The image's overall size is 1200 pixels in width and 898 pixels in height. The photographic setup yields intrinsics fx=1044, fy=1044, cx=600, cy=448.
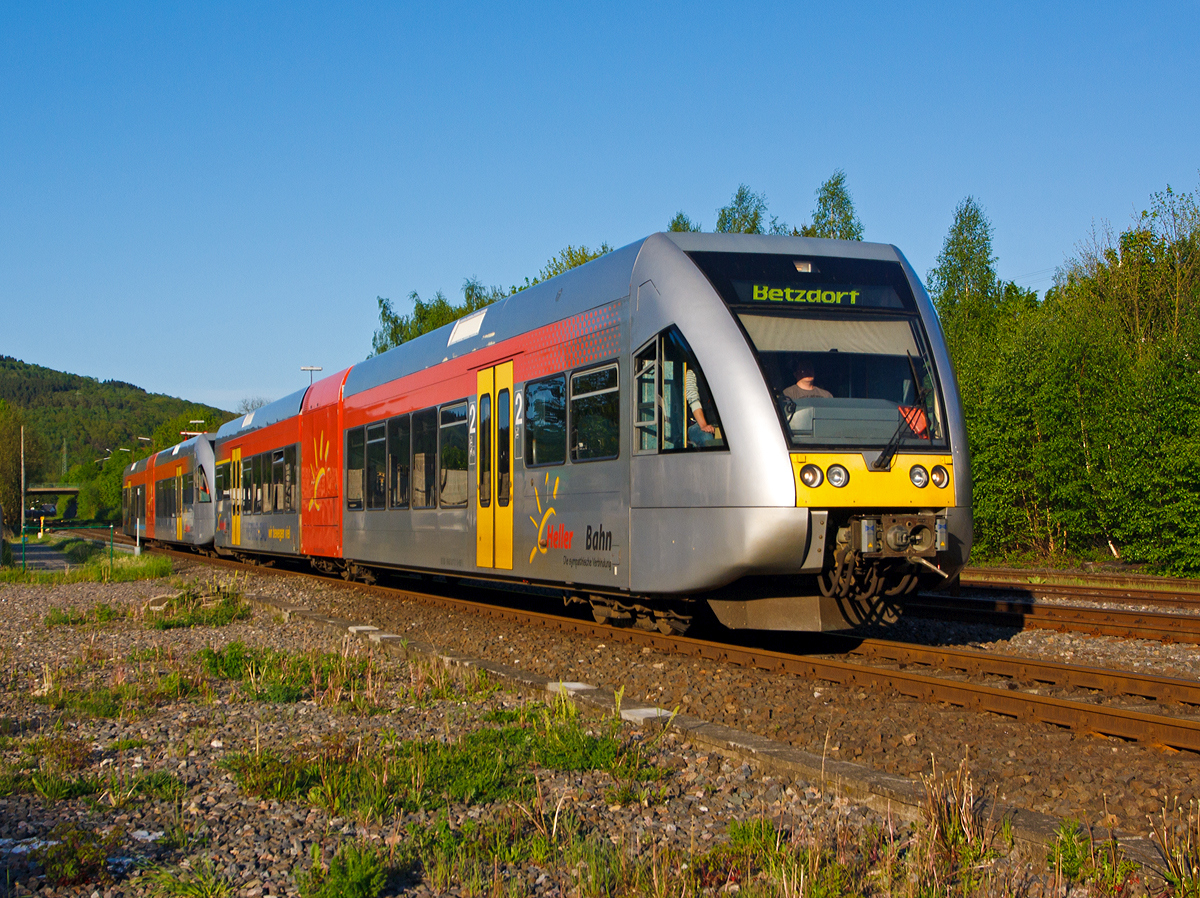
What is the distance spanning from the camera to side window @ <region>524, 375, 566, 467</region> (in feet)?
32.1

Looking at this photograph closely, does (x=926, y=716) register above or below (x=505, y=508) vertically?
below

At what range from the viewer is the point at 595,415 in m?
9.17

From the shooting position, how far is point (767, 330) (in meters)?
8.00

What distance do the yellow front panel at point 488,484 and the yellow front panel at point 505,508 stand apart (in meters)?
0.08

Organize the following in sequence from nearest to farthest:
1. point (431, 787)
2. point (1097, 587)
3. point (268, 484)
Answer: point (431, 787)
point (1097, 587)
point (268, 484)

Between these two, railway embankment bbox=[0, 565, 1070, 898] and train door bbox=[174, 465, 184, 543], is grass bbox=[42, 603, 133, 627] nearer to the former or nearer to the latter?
railway embankment bbox=[0, 565, 1070, 898]

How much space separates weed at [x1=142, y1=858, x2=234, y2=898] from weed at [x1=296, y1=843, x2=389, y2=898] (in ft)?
0.88

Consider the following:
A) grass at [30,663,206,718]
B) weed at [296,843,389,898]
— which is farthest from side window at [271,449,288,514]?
weed at [296,843,389,898]

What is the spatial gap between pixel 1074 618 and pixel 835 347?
16.1 ft

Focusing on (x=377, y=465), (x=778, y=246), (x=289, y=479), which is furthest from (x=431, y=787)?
(x=289, y=479)

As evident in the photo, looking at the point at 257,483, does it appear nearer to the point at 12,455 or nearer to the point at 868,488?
the point at 868,488

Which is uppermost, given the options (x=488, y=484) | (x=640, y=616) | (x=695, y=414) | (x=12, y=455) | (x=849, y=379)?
(x=12, y=455)

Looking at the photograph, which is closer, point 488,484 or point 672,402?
point 672,402

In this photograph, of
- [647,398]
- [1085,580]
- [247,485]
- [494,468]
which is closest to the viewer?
[647,398]
